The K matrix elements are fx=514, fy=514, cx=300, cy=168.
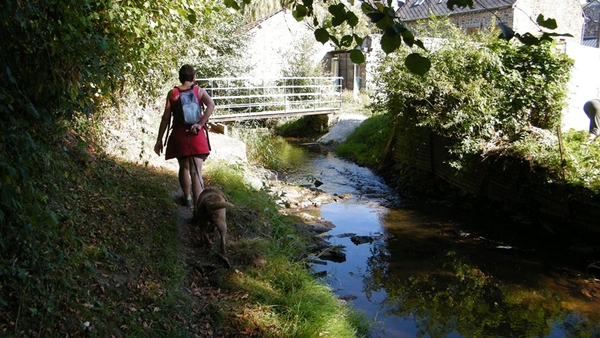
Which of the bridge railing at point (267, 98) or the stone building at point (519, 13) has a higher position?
the stone building at point (519, 13)

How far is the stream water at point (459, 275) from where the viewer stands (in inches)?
254

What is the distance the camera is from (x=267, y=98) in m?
22.8

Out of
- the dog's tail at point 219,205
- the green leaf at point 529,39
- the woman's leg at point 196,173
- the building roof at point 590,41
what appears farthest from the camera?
the building roof at point 590,41

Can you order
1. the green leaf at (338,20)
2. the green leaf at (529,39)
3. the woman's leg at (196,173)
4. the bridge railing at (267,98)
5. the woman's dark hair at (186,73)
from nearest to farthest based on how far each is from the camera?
1. the green leaf at (529,39)
2. the green leaf at (338,20)
3. the woman's dark hair at (186,73)
4. the woman's leg at (196,173)
5. the bridge railing at (267,98)

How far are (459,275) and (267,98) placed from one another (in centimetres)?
1607

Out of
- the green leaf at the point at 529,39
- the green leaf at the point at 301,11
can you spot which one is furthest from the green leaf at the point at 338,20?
the green leaf at the point at 529,39

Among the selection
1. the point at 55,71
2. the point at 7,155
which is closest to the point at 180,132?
the point at 55,71

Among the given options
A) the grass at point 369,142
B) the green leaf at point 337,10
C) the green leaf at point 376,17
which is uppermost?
the green leaf at point 337,10

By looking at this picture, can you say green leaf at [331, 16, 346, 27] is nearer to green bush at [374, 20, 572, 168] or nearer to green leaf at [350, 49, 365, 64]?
green leaf at [350, 49, 365, 64]

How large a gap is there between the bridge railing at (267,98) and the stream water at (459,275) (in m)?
9.50

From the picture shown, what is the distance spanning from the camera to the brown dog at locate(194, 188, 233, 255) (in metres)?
5.66

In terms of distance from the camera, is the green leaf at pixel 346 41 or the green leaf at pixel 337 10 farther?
the green leaf at pixel 346 41

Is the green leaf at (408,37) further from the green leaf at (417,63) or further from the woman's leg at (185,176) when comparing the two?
the woman's leg at (185,176)

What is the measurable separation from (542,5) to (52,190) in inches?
1267
